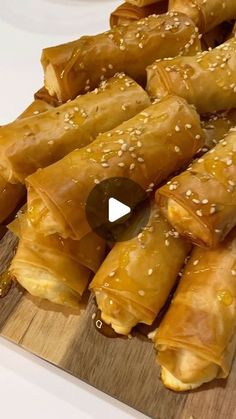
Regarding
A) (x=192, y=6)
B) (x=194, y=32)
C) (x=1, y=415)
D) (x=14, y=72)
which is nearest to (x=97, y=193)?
(x=1, y=415)

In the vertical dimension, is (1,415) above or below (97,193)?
below

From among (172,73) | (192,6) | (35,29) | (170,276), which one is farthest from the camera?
(35,29)

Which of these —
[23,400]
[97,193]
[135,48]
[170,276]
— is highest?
[135,48]

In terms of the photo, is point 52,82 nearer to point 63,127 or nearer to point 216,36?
point 63,127

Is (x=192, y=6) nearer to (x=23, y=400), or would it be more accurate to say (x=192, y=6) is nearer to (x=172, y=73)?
(x=172, y=73)

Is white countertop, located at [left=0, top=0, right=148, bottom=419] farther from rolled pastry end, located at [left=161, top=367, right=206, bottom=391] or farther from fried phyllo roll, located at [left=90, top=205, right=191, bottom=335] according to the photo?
fried phyllo roll, located at [left=90, top=205, right=191, bottom=335]

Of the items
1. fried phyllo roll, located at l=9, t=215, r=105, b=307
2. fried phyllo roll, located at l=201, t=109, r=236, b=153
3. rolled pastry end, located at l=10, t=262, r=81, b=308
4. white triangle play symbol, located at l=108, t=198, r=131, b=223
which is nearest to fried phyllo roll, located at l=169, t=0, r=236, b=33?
fried phyllo roll, located at l=201, t=109, r=236, b=153
